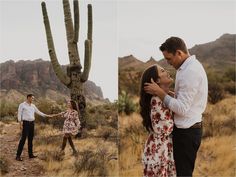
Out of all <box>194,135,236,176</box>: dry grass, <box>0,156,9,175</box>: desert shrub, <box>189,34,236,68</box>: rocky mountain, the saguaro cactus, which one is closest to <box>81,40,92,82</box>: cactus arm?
the saguaro cactus

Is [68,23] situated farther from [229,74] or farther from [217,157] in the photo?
[229,74]

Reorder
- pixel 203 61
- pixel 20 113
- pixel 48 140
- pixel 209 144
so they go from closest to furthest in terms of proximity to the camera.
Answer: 1. pixel 20 113
2. pixel 48 140
3. pixel 209 144
4. pixel 203 61

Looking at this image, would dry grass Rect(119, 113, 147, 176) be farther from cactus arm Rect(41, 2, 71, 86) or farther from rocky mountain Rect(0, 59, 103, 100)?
cactus arm Rect(41, 2, 71, 86)

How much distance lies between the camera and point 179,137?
259 centimetres

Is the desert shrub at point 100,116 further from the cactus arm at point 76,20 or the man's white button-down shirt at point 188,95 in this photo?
the man's white button-down shirt at point 188,95

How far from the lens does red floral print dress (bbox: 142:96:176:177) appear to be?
2646mm

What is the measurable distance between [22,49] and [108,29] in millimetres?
965

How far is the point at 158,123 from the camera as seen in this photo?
2.66m

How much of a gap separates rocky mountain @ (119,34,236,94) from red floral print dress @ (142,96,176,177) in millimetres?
3311

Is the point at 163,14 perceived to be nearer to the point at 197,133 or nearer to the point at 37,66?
the point at 37,66

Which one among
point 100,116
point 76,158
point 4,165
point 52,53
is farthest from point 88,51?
point 4,165

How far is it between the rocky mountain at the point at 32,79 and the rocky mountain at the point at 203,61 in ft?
3.76

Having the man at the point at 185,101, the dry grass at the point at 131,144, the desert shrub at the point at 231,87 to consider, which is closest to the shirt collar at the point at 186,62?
the man at the point at 185,101

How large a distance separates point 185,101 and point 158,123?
0.24 meters
